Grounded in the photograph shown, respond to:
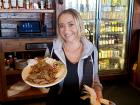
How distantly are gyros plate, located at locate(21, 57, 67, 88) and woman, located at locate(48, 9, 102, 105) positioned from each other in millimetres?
64

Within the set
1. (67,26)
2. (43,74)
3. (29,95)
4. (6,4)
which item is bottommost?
(29,95)

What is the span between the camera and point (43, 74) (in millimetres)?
1429

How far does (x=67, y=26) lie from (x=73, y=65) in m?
0.27

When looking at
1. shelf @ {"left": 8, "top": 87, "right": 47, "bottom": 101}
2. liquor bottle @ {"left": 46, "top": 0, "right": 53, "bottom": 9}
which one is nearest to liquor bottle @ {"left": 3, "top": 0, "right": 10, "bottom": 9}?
liquor bottle @ {"left": 46, "top": 0, "right": 53, "bottom": 9}

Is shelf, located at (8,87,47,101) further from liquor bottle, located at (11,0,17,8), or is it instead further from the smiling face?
the smiling face

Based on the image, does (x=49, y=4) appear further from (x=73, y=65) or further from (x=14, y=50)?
(x=73, y=65)

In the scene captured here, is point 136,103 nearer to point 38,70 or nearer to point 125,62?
point 125,62

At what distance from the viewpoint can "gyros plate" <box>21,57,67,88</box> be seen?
134 centimetres

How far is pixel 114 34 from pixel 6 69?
6.15 feet

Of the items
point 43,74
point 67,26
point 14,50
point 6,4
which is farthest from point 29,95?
point 67,26

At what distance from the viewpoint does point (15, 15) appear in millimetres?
2965

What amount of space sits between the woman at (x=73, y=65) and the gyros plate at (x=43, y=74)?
0.06m

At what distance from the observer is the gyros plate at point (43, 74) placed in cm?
134

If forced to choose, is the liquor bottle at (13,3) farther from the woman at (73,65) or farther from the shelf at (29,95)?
the woman at (73,65)
